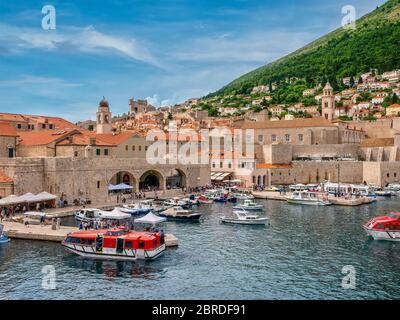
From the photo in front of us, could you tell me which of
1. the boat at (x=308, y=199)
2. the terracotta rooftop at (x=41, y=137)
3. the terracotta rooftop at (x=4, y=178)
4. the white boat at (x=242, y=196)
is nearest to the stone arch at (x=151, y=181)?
the white boat at (x=242, y=196)

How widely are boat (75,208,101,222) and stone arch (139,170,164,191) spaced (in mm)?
14654

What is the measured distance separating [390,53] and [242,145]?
322ft

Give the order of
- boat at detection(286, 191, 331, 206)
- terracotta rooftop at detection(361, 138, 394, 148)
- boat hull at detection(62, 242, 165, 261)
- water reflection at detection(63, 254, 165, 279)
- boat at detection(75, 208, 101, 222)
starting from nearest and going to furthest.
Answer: water reflection at detection(63, 254, 165, 279) → boat hull at detection(62, 242, 165, 261) → boat at detection(75, 208, 101, 222) → boat at detection(286, 191, 331, 206) → terracotta rooftop at detection(361, 138, 394, 148)

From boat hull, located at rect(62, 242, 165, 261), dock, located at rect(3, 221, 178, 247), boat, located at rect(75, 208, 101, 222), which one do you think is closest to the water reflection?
boat hull, located at rect(62, 242, 165, 261)

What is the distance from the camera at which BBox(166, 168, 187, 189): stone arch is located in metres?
49.8

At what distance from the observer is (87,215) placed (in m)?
31.2

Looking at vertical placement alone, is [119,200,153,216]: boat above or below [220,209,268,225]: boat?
above

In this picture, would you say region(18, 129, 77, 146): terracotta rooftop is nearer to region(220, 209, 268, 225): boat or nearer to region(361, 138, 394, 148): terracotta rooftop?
region(220, 209, 268, 225): boat

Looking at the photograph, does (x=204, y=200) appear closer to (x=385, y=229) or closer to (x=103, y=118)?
(x=385, y=229)

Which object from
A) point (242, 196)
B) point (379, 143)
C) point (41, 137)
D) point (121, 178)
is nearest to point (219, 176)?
point (242, 196)

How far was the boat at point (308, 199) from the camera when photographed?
1661 inches

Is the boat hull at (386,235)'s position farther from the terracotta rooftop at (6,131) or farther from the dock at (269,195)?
the terracotta rooftop at (6,131)

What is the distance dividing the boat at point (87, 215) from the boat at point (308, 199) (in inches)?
808

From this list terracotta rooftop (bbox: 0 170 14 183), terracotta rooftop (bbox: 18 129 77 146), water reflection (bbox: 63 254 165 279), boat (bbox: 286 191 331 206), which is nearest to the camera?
water reflection (bbox: 63 254 165 279)
